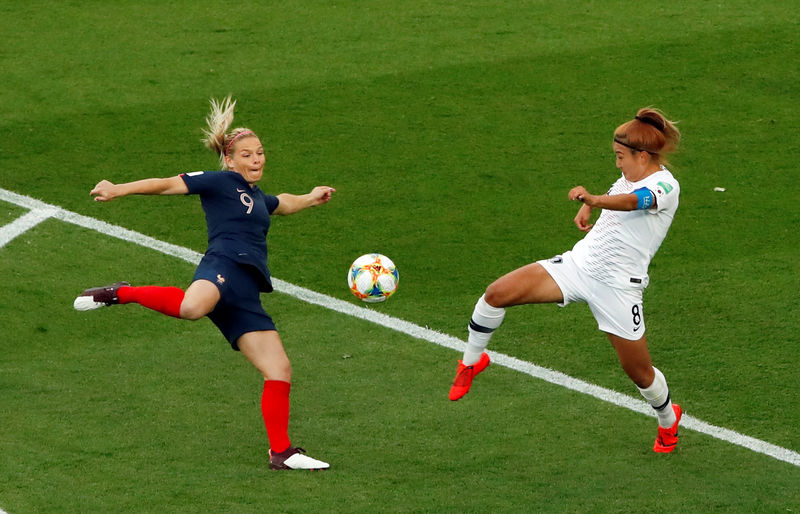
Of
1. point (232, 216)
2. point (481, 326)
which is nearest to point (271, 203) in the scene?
point (232, 216)

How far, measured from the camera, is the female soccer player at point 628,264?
7242 mm

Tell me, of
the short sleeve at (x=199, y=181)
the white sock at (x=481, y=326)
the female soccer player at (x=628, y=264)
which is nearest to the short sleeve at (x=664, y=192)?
the female soccer player at (x=628, y=264)

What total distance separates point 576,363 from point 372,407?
1.59 m

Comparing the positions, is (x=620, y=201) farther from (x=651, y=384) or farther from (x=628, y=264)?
(x=651, y=384)

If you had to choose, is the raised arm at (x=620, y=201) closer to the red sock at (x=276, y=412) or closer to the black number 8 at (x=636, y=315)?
the black number 8 at (x=636, y=315)

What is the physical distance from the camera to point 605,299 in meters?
7.37

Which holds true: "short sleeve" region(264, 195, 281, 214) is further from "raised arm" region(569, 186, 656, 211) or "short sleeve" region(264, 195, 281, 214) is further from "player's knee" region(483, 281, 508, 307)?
"raised arm" region(569, 186, 656, 211)

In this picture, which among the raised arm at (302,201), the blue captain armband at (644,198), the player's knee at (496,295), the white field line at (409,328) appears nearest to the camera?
the blue captain armband at (644,198)

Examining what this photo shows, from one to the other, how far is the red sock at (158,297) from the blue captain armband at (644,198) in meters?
2.70

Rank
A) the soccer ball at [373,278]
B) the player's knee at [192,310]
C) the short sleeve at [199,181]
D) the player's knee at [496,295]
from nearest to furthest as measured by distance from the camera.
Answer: the player's knee at [192,310], the short sleeve at [199,181], the player's knee at [496,295], the soccer ball at [373,278]

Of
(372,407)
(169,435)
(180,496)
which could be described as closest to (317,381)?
(372,407)

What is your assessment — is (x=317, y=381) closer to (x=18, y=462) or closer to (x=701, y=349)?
(x=18, y=462)

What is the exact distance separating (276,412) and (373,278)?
193 cm

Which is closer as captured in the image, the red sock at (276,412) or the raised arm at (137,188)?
the raised arm at (137,188)
